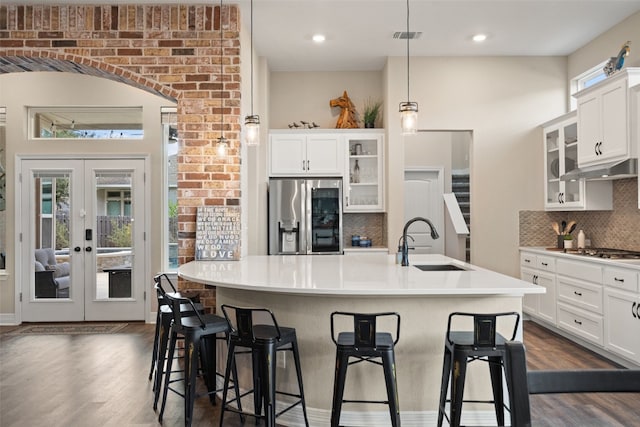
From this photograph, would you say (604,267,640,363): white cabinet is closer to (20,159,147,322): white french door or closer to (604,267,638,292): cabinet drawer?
(604,267,638,292): cabinet drawer

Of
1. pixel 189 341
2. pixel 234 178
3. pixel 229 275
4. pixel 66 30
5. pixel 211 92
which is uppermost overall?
pixel 66 30

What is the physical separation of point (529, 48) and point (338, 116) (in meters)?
2.31

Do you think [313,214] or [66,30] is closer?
[66,30]

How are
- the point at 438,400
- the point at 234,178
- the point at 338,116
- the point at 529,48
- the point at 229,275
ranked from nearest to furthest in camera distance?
1. the point at 438,400
2. the point at 229,275
3. the point at 234,178
4. the point at 529,48
5. the point at 338,116

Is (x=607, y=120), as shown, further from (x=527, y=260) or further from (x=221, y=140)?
(x=221, y=140)

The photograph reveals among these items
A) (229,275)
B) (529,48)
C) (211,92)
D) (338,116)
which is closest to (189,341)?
(229,275)

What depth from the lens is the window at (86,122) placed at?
595 cm

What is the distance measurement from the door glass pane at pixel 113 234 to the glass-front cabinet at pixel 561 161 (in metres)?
4.82

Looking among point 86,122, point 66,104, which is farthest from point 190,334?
point 66,104

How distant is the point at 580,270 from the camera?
4.55 meters

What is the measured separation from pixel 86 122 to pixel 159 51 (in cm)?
231

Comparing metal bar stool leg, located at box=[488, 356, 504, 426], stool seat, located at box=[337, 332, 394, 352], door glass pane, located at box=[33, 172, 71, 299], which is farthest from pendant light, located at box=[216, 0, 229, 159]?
door glass pane, located at box=[33, 172, 71, 299]

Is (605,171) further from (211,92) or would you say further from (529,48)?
(211,92)

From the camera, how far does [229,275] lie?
123 inches
